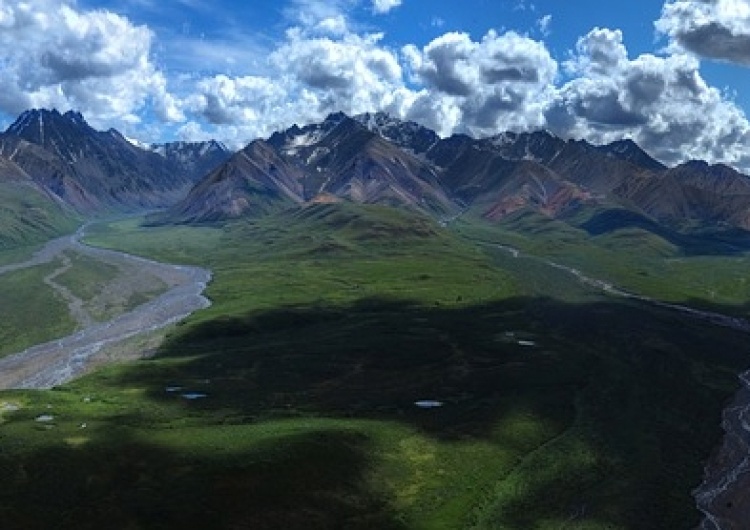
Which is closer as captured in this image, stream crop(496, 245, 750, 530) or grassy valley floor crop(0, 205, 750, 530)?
grassy valley floor crop(0, 205, 750, 530)

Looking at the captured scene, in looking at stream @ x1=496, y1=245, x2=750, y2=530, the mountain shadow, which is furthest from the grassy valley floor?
stream @ x1=496, y1=245, x2=750, y2=530

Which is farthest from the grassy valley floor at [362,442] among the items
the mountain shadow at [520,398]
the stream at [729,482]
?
the stream at [729,482]

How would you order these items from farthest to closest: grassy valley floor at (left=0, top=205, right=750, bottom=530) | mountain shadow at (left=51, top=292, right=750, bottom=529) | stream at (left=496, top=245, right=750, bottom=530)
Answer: mountain shadow at (left=51, top=292, right=750, bottom=529), stream at (left=496, top=245, right=750, bottom=530), grassy valley floor at (left=0, top=205, right=750, bottom=530)

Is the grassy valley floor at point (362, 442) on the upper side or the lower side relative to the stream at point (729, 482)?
upper

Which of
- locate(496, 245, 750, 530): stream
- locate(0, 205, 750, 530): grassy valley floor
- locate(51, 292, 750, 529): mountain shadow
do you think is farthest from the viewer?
locate(51, 292, 750, 529): mountain shadow

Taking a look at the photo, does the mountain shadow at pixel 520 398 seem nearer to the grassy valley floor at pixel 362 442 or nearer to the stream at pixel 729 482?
the grassy valley floor at pixel 362 442

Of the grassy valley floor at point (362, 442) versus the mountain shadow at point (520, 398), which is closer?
the grassy valley floor at point (362, 442)

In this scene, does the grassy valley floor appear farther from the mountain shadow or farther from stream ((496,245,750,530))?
stream ((496,245,750,530))

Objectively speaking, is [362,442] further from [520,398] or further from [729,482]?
[729,482]

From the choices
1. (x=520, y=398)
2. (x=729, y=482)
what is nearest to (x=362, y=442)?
(x=520, y=398)

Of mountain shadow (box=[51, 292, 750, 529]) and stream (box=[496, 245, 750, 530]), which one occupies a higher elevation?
mountain shadow (box=[51, 292, 750, 529])

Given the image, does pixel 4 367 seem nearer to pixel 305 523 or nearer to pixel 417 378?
pixel 417 378
